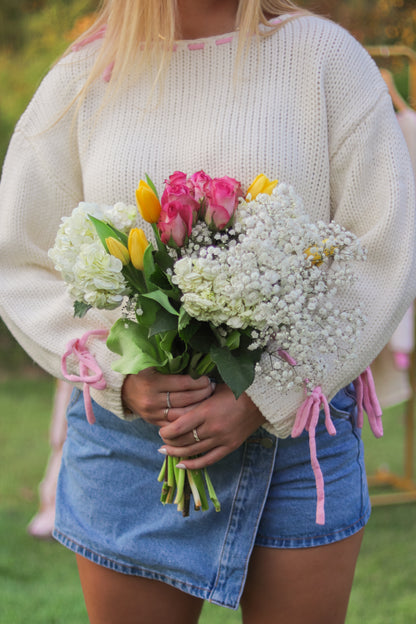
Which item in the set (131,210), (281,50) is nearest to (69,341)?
(131,210)

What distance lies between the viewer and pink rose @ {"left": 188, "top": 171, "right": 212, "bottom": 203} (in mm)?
1174

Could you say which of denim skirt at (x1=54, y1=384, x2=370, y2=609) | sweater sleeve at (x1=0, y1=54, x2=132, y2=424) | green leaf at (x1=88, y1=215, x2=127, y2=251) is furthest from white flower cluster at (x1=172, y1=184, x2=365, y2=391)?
sweater sleeve at (x1=0, y1=54, x2=132, y2=424)

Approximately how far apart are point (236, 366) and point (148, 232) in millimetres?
408

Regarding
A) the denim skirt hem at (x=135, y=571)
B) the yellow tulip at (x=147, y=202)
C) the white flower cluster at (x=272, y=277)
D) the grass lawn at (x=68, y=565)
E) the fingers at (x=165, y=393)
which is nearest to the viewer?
the white flower cluster at (x=272, y=277)

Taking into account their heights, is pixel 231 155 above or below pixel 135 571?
above

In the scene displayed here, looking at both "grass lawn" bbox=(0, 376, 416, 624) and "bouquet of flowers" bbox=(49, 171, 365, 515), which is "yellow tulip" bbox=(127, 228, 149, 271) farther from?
"grass lawn" bbox=(0, 376, 416, 624)

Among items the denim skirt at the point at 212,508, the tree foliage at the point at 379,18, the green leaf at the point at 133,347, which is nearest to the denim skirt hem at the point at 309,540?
the denim skirt at the point at 212,508

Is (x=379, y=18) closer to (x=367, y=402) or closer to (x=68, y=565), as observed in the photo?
(x=68, y=565)

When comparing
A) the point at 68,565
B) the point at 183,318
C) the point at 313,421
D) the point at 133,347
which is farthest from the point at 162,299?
the point at 68,565

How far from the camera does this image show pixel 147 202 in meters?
1.19

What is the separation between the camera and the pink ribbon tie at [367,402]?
145 cm

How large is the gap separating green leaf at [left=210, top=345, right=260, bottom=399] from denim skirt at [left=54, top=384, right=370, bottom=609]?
0.26 meters

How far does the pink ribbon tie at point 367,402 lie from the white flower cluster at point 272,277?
30 cm

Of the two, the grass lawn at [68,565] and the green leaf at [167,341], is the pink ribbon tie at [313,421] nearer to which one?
the green leaf at [167,341]
